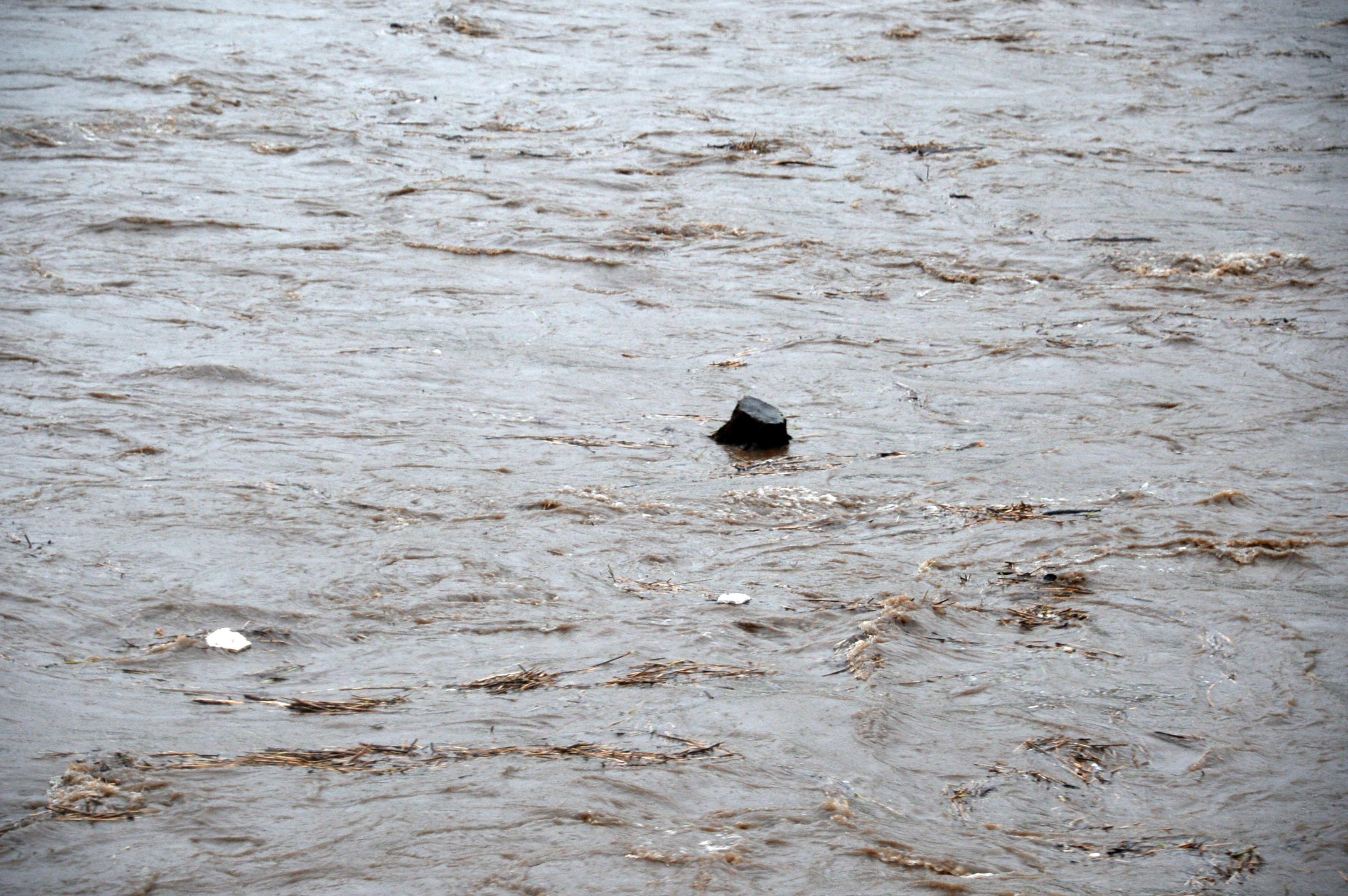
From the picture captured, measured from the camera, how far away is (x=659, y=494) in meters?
4.99

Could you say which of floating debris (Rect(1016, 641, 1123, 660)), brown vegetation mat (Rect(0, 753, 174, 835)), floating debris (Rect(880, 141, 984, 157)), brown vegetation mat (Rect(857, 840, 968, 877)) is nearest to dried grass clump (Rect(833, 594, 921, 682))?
floating debris (Rect(1016, 641, 1123, 660))

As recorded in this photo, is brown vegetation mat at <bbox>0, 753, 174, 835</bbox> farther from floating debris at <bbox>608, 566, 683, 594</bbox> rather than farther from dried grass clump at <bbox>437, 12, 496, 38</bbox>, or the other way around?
dried grass clump at <bbox>437, 12, 496, 38</bbox>

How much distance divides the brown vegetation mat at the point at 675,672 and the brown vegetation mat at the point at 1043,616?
0.93 metres

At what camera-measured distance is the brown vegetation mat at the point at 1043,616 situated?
161 inches

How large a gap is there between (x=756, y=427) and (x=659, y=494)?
0.63m

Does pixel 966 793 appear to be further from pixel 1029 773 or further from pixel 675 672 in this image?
pixel 675 672

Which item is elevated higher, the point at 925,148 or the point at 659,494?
the point at 925,148

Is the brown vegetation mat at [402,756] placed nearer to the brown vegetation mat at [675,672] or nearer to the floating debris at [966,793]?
the brown vegetation mat at [675,672]

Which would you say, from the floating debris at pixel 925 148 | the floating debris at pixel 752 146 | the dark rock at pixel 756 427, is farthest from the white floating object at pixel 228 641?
the floating debris at pixel 925 148

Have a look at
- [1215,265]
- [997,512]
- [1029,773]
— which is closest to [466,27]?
[1215,265]

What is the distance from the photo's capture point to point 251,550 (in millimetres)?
4340

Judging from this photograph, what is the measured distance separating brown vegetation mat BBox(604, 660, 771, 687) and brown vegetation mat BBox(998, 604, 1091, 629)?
0.93m

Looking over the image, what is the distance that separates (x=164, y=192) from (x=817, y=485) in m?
5.55

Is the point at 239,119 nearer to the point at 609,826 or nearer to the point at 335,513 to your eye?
the point at 335,513
